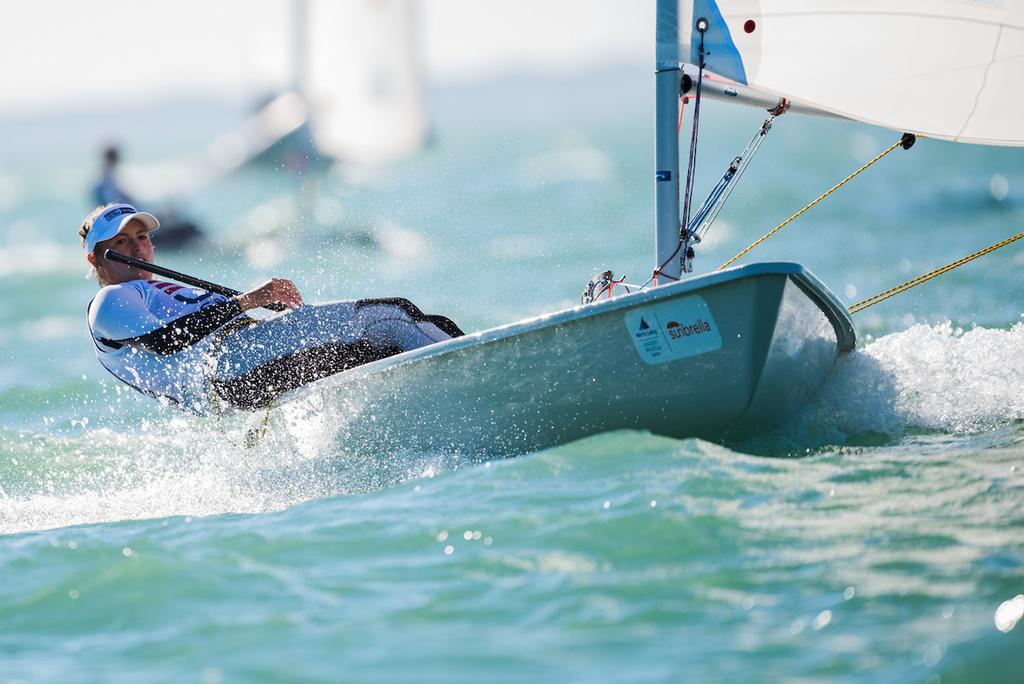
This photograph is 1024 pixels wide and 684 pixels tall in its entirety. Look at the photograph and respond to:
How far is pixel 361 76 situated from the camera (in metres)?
15.9

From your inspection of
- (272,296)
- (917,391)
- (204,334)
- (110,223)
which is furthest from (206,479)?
(917,391)

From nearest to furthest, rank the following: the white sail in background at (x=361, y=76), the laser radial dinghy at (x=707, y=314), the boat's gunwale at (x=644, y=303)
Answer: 1. the boat's gunwale at (x=644, y=303)
2. the laser radial dinghy at (x=707, y=314)
3. the white sail in background at (x=361, y=76)

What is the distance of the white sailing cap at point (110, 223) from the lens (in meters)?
4.70

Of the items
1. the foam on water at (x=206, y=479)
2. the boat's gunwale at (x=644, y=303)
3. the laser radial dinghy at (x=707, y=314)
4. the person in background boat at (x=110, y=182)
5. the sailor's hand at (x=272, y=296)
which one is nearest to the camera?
the boat's gunwale at (x=644, y=303)

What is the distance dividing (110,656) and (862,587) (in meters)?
1.87

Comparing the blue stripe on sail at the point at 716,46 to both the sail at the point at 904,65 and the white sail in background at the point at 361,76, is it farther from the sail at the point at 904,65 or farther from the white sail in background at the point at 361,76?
the white sail in background at the point at 361,76

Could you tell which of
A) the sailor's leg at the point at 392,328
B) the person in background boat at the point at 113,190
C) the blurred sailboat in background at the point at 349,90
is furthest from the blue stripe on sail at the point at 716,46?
the blurred sailboat in background at the point at 349,90

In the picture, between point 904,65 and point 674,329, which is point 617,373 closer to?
point 674,329

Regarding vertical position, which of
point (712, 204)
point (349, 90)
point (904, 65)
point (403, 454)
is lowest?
point (403, 454)

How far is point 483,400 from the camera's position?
434 centimetres

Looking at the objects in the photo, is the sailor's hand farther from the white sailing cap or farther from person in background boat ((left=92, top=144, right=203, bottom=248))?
person in background boat ((left=92, top=144, right=203, bottom=248))

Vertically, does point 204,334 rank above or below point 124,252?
below

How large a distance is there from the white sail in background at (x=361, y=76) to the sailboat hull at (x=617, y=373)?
465 inches

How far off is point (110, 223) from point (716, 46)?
2323 millimetres
